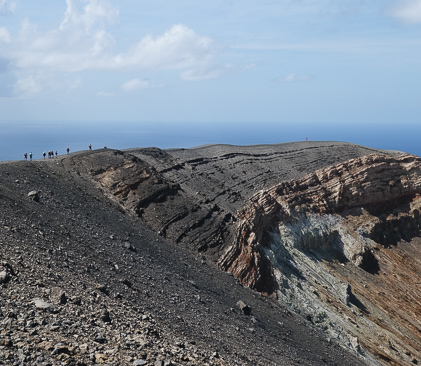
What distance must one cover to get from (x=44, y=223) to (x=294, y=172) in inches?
1170

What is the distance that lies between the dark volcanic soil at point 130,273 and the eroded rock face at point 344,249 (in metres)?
2.19

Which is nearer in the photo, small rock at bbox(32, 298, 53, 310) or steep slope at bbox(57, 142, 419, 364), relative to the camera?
small rock at bbox(32, 298, 53, 310)

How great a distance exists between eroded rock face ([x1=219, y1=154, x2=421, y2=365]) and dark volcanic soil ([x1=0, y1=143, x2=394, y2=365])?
86.3 inches

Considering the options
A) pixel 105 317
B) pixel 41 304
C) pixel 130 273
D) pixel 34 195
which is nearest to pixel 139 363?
pixel 105 317

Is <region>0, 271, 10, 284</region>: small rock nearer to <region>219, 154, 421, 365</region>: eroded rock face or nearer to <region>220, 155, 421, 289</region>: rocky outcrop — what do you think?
<region>219, 154, 421, 365</region>: eroded rock face

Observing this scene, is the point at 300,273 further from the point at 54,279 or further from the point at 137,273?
the point at 54,279

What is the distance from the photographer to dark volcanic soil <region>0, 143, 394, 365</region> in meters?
14.6

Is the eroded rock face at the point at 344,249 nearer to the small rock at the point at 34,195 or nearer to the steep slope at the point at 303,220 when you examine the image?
the steep slope at the point at 303,220

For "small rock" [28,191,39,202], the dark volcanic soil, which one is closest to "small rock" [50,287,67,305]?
the dark volcanic soil

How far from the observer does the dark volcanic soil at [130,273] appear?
14.6m

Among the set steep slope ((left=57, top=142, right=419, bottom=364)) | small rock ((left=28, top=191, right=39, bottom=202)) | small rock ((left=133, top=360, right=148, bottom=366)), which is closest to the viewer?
small rock ((left=133, top=360, right=148, bottom=366))

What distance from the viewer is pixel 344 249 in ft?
154

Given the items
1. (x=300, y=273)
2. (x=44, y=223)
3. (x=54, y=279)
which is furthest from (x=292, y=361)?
(x=300, y=273)

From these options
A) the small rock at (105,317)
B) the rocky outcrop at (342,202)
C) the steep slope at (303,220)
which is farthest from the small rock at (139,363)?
the rocky outcrop at (342,202)
